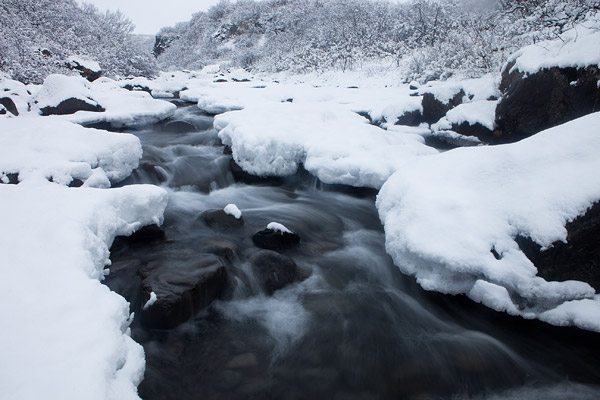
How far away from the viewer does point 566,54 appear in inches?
192

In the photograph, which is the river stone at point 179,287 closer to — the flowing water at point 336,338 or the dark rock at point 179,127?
the flowing water at point 336,338

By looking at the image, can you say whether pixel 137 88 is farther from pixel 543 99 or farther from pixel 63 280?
pixel 543 99

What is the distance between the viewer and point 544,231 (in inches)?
107

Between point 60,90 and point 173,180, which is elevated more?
point 60,90

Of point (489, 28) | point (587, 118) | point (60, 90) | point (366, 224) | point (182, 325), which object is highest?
point (489, 28)

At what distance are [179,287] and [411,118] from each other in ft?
21.6

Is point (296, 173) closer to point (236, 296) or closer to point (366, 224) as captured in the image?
point (366, 224)

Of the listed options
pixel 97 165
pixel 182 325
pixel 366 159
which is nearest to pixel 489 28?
pixel 366 159

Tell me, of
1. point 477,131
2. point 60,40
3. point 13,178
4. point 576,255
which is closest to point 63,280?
point 13,178

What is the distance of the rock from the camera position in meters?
3.38

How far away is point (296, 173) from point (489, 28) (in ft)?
29.6

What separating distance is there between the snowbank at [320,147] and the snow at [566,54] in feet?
6.08

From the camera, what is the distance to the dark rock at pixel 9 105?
22.5 ft

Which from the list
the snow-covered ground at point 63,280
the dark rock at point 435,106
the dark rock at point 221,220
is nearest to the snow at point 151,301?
the snow-covered ground at point 63,280
